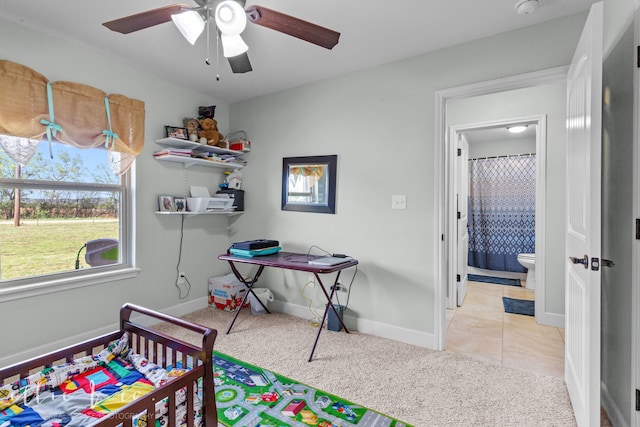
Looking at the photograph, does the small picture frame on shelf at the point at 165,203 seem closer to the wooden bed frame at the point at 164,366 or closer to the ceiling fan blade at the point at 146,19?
the wooden bed frame at the point at 164,366

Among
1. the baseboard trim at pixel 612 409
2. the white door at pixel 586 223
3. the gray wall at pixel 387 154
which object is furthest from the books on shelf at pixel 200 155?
the baseboard trim at pixel 612 409

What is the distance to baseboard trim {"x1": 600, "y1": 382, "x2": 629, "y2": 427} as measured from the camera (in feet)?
5.20

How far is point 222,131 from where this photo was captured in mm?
3734

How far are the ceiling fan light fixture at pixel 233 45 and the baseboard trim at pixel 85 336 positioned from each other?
2.45m

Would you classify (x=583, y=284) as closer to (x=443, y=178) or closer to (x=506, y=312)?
(x=443, y=178)

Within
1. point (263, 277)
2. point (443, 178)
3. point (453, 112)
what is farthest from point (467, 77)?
point (263, 277)

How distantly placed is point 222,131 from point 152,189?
1120mm

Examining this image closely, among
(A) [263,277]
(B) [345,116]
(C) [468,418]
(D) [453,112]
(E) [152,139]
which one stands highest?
(D) [453,112]

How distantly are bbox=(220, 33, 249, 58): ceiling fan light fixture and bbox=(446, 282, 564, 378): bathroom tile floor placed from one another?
8.55ft

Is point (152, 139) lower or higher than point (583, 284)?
higher

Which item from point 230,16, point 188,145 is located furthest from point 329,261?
point 188,145

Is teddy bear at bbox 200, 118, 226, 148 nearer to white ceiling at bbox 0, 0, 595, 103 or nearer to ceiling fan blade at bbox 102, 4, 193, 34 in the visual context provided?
white ceiling at bbox 0, 0, 595, 103

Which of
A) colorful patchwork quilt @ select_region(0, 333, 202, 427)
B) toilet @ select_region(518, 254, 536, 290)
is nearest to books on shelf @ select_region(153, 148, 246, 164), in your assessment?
colorful patchwork quilt @ select_region(0, 333, 202, 427)

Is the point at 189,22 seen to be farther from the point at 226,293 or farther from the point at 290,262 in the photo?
the point at 226,293
